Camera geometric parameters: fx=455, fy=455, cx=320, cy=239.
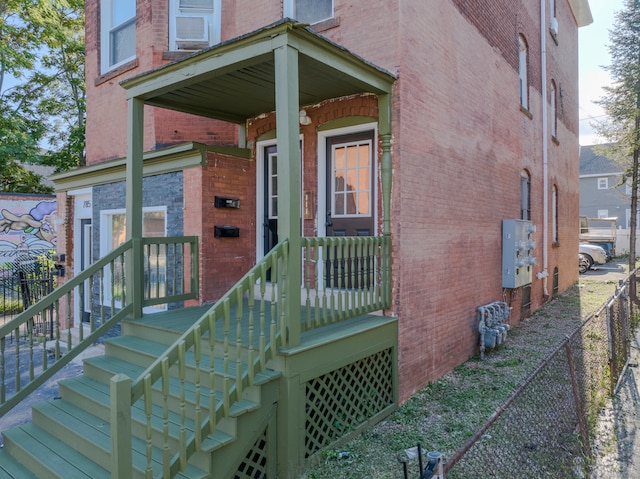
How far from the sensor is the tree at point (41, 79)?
15.7 m

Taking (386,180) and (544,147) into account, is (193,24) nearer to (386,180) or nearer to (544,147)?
(386,180)

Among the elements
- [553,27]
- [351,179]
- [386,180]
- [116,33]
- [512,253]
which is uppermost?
[553,27]

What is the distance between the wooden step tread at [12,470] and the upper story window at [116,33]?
21.9ft

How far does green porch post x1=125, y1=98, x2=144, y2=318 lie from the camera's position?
18.0 feet

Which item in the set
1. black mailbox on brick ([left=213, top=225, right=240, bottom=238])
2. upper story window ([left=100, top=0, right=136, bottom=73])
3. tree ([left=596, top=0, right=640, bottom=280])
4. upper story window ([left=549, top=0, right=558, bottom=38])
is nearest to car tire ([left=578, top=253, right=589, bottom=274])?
tree ([left=596, top=0, right=640, bottom=280])

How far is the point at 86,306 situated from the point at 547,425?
8339 millimetres

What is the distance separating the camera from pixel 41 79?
57.3 ft

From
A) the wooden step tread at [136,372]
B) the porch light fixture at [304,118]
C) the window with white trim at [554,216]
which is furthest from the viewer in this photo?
the window with white trim at [554,216]

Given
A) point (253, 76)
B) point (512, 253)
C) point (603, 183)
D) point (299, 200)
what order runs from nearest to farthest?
point (299, 200)
point (253, 76)
point (512, 253)
point (603, 183)

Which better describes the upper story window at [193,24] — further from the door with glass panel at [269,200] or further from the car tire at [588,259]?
the car tire at [588,259]

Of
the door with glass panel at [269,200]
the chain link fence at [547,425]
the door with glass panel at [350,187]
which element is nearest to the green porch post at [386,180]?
the door with glass panel at [350,187]

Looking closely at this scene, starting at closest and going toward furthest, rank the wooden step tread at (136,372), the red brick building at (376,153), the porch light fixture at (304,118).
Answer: the wooden step tread at (136,372) → the red brick building at (376,153) → the porch light fixture at (304,118)

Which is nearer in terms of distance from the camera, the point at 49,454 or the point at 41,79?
the point at 49,454

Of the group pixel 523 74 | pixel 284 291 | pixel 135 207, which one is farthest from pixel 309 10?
pixel 523 74
